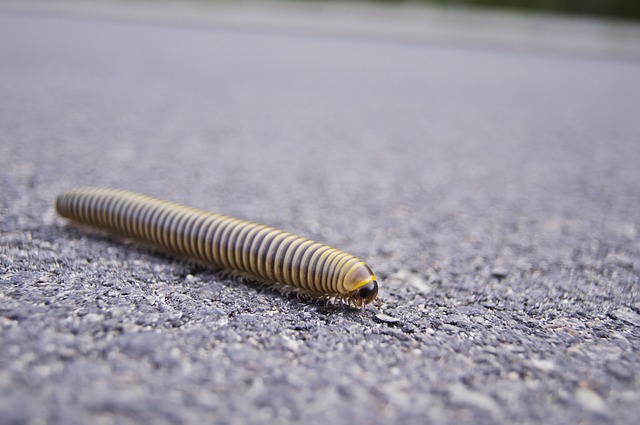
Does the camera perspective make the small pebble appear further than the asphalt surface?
Yes

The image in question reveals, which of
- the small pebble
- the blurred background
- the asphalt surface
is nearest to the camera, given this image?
the asphalt surface

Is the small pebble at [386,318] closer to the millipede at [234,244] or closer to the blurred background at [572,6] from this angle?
the millipede at [234,244]

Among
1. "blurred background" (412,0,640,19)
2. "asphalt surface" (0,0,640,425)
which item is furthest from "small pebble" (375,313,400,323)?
"blurred background" (412,0,640,19)

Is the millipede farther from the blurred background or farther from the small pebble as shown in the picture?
the blurred background

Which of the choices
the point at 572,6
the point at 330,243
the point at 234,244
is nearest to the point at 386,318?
the point at 234,244

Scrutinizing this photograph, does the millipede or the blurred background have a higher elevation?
the blurred background

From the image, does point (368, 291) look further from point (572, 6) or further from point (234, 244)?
point (572, 6)
